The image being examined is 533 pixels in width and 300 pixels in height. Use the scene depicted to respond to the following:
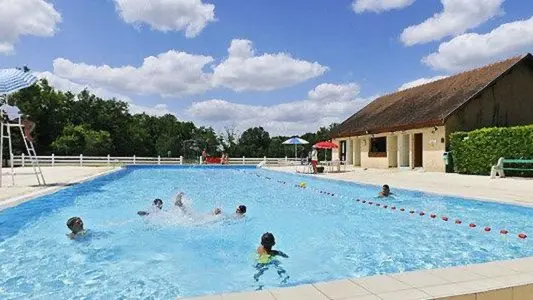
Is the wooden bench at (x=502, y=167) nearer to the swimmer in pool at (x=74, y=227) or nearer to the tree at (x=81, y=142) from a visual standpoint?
the swimmer in pool at (x=74, y=227)

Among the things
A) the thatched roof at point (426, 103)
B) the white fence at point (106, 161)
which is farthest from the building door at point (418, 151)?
the white fence at point (106, 161)

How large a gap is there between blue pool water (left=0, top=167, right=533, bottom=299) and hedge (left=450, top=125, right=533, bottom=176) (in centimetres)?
672

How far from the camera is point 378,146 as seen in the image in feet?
91.6

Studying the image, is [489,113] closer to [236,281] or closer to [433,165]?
[433,165]

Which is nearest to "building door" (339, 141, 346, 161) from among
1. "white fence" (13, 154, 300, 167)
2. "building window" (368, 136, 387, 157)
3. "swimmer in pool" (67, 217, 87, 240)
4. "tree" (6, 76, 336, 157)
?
"tree" (6, 76, 336, 157)

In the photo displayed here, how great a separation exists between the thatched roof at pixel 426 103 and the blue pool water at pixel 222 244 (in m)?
9.85

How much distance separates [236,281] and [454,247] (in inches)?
166

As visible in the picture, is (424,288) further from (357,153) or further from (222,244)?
(357,153)

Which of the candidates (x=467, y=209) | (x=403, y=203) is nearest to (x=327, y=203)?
(x=403, y=203)

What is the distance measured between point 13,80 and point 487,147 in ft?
62.7

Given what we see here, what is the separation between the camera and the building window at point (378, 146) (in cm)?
2720

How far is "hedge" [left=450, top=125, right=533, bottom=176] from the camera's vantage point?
56.5ft

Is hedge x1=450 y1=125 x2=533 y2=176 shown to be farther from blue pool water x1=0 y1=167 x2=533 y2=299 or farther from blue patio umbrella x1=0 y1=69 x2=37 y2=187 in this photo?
blue patio umbrella x1=0 y1=69 x2=37 y2=187

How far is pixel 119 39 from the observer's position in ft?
67.2
